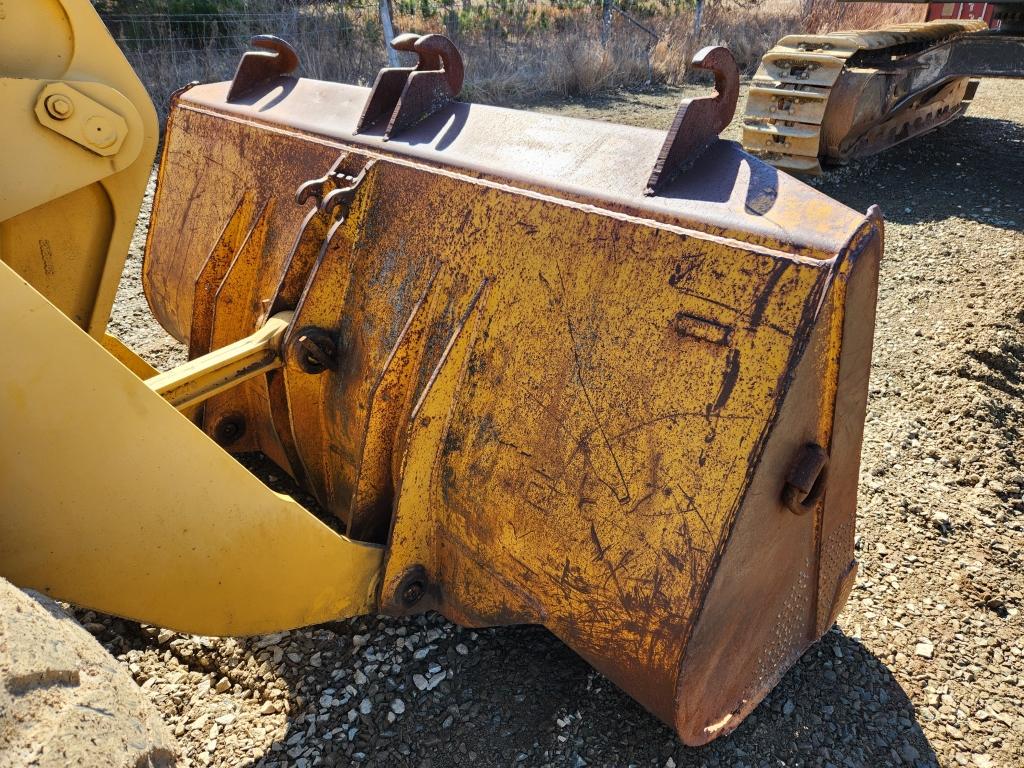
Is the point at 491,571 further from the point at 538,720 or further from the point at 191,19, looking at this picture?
the point at 191,19

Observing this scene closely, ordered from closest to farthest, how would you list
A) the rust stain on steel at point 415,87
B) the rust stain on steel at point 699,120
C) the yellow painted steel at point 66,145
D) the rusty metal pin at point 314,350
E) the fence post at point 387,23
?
the rust stain on steel at point 699,120 < the yellow painted steel at point 66,145 < the rusty metal pin at point 314,350 < the rust stain on steel at point 415,87 < the fence post at point 387,23

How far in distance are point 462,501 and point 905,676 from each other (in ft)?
4.53

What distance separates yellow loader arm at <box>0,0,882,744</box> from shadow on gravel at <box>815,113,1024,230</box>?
4.98m

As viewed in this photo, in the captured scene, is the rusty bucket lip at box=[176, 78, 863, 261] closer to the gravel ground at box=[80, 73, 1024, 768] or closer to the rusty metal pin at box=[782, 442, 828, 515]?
the rusty metal pin at box=[782, 442, 828, 515]

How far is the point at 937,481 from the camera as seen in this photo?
3.06 meters

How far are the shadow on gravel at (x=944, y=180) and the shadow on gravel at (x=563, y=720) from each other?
4.76 m

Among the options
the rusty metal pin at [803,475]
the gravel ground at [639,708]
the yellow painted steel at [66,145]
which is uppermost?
the yellow painted steel at [66,145]

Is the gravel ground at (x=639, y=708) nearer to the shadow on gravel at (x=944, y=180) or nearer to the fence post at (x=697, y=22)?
the shadow on gravel at (x=944, y=180)

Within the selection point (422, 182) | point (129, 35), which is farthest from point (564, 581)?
point (129, 35)

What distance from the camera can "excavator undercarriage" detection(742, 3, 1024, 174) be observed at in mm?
5902

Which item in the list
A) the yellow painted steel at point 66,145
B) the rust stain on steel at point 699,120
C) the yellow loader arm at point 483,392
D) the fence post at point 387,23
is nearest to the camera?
the yellow loader arm at point 483,392

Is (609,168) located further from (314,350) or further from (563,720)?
(563,720)

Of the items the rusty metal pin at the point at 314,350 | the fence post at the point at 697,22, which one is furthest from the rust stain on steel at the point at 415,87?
the fence post at the point at 697,22

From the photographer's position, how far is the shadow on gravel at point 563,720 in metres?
1.89
